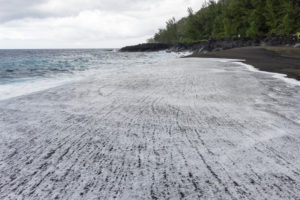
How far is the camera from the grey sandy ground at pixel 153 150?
0.89m

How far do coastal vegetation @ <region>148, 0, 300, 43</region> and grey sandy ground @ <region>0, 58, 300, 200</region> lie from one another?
2764 centimetres

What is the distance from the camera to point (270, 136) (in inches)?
55.6

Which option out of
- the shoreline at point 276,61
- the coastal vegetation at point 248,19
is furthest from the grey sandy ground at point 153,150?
the coastal vegetation at point 248,19

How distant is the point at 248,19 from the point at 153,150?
130 ft

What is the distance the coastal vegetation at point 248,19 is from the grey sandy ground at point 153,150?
2764cm

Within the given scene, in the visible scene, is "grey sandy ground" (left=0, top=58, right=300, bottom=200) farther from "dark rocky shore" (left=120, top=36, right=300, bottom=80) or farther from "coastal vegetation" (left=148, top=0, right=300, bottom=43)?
"coastal vegetation" (left=148, top=0, right=300, bottom=43)

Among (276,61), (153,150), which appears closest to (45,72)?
(153,150)

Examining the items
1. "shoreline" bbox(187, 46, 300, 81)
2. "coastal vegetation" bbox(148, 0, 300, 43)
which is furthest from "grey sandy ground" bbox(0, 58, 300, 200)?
"coastal vegetation" bbox(148, 0, 300, 43)

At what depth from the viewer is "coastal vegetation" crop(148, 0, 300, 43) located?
2617cm

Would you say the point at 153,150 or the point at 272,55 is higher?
the point at 272,55

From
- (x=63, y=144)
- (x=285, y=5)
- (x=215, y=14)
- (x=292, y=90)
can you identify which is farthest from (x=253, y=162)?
(x=215, y=14)

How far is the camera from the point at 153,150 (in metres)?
1.24

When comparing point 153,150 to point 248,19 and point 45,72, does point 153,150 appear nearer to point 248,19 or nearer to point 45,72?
point 45,72

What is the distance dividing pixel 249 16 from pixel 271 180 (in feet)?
132
